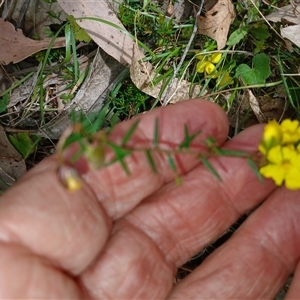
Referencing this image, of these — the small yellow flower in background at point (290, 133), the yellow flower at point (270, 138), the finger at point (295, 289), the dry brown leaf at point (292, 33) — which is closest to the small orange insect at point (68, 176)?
the yellow flower at point (270, 138)

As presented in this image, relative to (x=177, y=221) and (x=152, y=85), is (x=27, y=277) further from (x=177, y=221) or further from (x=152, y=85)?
(x=152, y=85)

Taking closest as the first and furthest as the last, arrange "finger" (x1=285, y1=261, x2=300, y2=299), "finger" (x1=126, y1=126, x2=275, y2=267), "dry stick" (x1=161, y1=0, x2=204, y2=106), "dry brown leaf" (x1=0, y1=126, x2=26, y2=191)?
"finger" (x1=285, y1=261, x2=300, y2=299)
"finger" (x1=126, y1=126, x2=275, y2=267)
"dry stick" (x1=161, y1=0, x2=204, y2=106)
"dry brown leaf" (x1=0, y1=126, x2=26, y2=191)

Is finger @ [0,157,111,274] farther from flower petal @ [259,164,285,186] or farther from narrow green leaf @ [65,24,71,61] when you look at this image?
narrow green leaf @ [65,24,71,61]

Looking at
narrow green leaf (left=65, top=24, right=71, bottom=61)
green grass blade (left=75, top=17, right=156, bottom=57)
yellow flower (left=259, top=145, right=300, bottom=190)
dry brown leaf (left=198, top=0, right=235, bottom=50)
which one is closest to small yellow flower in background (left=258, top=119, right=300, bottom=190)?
yellow flower (left=259, top=145, right=300, bottom=190)

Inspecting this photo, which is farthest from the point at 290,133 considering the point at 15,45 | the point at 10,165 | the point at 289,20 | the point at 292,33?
the point at 15,45

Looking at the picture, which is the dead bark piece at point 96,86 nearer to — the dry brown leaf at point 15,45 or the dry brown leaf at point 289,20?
the dry brown leaf at point 15,45

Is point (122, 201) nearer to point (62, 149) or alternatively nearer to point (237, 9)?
point (62, 149)

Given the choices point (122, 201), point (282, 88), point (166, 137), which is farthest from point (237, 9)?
point (122, 201)
